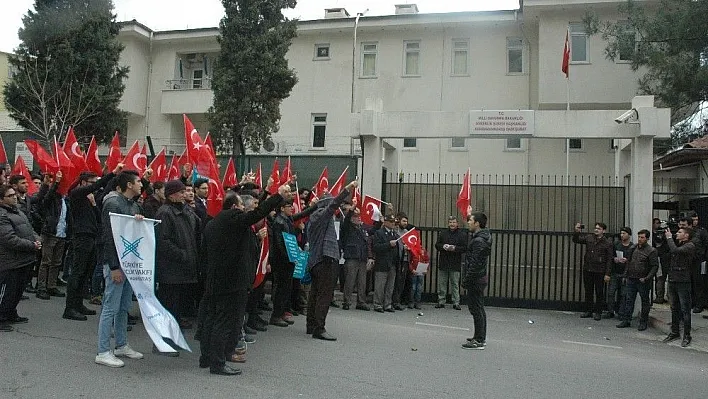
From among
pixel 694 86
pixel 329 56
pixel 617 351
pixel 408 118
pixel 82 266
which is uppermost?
pixel 329 56

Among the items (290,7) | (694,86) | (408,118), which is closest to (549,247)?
(408,118)

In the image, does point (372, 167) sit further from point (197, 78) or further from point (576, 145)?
point (197, 78)

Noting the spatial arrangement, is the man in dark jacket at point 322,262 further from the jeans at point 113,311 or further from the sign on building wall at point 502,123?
the sign on building wall at point 502,123

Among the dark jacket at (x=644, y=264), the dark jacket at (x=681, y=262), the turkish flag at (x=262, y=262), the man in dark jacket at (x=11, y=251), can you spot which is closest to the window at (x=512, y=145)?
the dark jacket at (x=644, y=264)

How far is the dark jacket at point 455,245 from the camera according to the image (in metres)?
12.8

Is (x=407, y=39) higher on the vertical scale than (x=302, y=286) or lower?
higher

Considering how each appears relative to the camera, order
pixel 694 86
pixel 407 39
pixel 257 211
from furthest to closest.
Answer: pixel 407 39
pixel 694 86
pixel 257 211

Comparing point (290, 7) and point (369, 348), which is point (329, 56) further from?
point (369, 348)

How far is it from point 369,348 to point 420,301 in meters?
5.48

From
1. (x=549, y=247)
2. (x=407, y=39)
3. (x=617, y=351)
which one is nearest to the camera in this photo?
(x=617, y=351)

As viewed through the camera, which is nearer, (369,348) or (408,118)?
(369,348)

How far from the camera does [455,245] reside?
12.8 metres

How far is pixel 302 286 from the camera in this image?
1090 centimetres

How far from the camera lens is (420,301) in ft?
44.0
